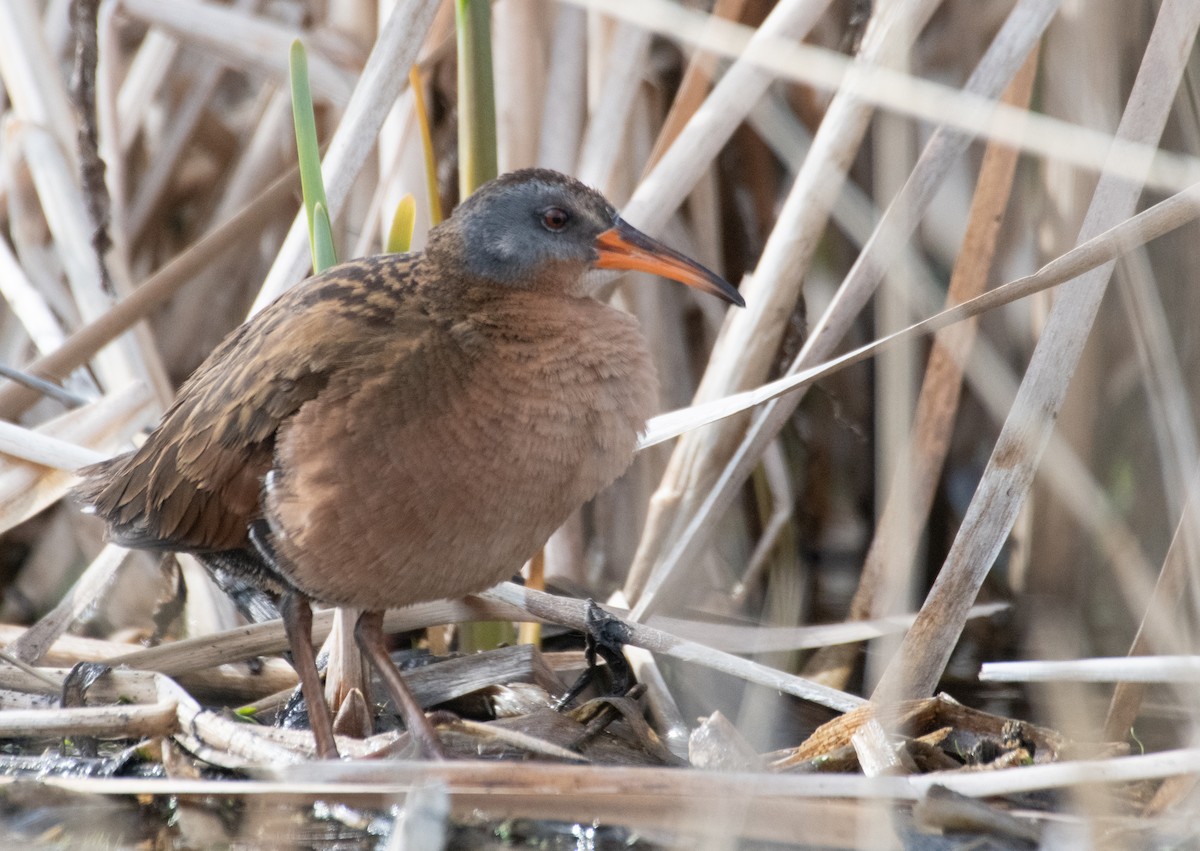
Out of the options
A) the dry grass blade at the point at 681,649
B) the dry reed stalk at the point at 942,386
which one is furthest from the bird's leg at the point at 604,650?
the dry reed stalk at the point at 942,386

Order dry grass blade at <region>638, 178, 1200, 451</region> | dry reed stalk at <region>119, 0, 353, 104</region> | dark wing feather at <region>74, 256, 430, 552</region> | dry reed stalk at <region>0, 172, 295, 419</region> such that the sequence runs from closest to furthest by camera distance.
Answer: dry grass blade at <region>638, 178, 1200, 451</region> → dark wing feather at <region>74, 256, 430, 552</region> → dry reed stalk at <region>0, 172, 295, 419</region> → dry reed stalk at <region>119, 0, 353, 104</region>

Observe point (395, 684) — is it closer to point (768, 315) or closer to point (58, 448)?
point (58, 448)

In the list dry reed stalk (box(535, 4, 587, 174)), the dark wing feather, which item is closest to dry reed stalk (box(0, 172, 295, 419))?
the dark wing feather

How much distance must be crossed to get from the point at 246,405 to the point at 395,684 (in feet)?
1.97

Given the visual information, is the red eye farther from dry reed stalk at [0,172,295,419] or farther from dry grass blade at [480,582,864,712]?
dry reed stalk at [0,172,295,419]

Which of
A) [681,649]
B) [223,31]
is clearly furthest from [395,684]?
[223,31]

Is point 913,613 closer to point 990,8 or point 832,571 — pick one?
point 832,571

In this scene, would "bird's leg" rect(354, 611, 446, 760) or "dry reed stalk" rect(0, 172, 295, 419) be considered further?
"dry reed stalk" rect(0, 172, 295, 419)

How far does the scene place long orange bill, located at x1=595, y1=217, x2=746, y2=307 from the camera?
2674 mm

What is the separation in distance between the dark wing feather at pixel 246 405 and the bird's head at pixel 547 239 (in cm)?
15

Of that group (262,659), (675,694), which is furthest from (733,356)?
(262,659)

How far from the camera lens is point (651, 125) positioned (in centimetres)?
372

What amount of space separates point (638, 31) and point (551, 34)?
31 cm

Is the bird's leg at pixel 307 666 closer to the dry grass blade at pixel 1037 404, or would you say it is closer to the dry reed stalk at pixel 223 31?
the dry grass blade at pixel 1037 404
